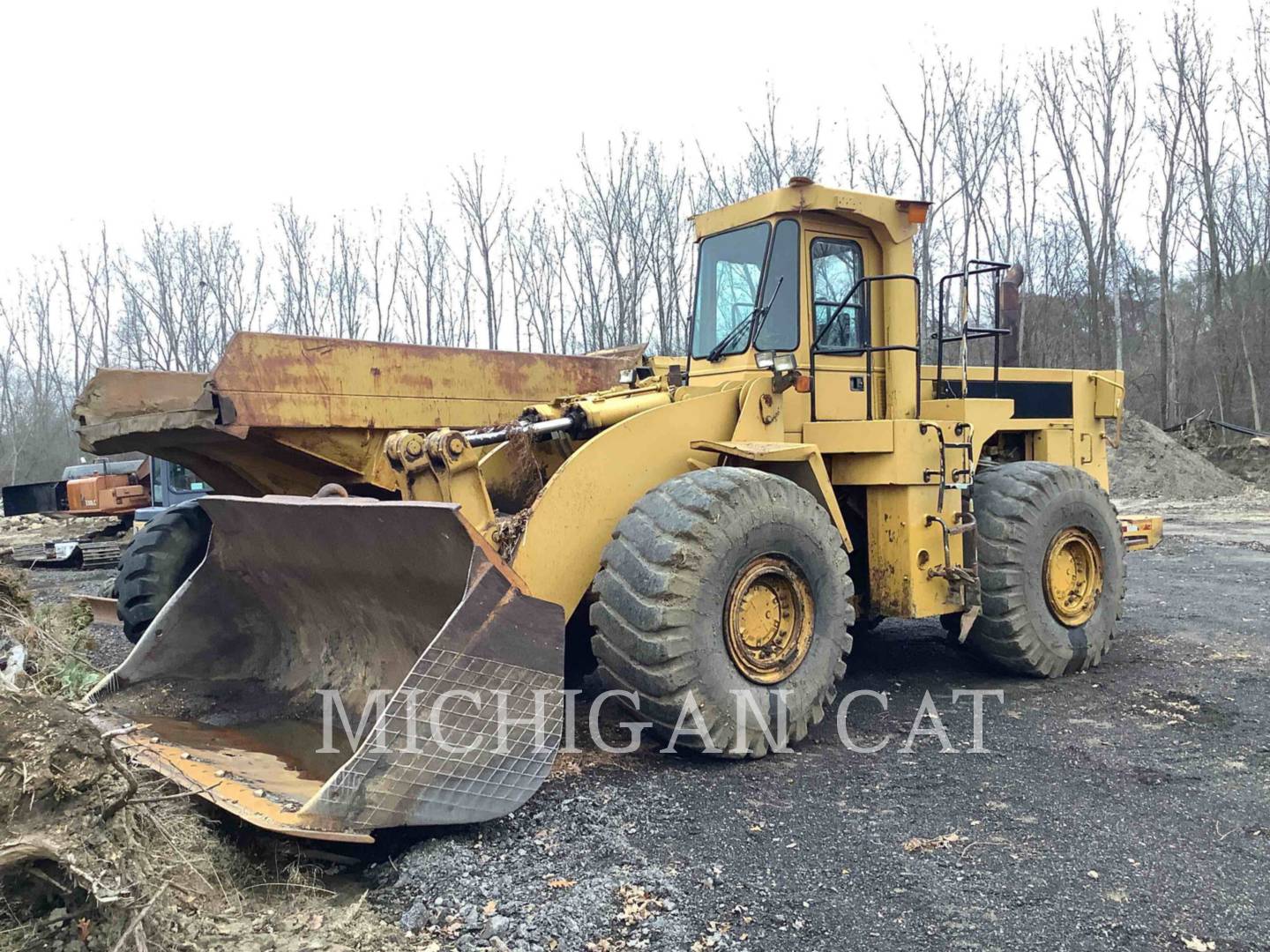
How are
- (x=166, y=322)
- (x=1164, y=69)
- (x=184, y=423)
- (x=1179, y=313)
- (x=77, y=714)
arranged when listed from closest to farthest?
(x=77, y=714)
(x=184, y=423)
(x=1164, y=69)
(x=1179, y=313)
(x=166, y=322)

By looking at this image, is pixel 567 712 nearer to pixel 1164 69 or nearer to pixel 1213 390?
pixel 1164 69

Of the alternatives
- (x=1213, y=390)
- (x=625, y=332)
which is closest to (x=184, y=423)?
(x=625, y=332)

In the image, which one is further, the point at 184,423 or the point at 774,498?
the point at 184,423

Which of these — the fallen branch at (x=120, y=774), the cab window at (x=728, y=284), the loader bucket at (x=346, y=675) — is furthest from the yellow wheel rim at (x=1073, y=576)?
the fallen branch at (x=120, y=774)

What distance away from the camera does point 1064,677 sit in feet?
19.9

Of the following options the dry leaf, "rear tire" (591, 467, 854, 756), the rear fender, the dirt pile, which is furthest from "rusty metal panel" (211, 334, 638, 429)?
the dirt pile

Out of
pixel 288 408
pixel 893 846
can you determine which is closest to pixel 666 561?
pixel 893 846

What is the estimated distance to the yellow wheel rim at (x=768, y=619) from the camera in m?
4.57

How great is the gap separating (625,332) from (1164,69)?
642 inches

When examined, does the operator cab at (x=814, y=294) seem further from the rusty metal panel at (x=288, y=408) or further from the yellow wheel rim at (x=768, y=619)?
the rusty metal panel at (x=288, y=408)

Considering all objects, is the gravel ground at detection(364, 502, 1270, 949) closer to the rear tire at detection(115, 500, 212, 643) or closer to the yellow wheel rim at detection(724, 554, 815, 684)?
the yellow wheel rim at detection(724, 554, 815, 684)

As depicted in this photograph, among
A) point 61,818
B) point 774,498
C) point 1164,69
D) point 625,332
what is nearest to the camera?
point 61,818

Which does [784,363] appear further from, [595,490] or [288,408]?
[288,408]

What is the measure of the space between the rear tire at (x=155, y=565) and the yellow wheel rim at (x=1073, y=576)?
5461 millimetres
